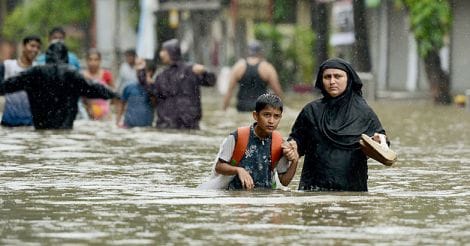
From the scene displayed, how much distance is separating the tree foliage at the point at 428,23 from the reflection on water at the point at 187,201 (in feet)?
52.3

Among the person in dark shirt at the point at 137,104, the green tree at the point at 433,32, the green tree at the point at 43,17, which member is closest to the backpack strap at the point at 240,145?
the person in dark shirt at the point at 137,104

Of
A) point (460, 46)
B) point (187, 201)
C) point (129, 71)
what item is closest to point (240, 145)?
point (187, 201)

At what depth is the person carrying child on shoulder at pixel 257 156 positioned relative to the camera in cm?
1238

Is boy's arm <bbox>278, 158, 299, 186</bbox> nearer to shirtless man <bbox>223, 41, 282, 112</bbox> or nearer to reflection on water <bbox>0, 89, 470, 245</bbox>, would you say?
reflection on water <bbox>0, 89, 470, 245</bbox>

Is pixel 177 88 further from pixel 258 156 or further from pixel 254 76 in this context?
pixel 258 156

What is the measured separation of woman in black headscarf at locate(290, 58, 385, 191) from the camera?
488 inches

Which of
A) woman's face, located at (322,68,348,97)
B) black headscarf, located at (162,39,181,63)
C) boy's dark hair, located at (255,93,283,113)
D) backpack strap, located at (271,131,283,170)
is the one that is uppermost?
woman's face, located at (322,68,348,97)

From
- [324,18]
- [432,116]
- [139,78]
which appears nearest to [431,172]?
[139,78]

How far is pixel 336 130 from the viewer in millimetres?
12453

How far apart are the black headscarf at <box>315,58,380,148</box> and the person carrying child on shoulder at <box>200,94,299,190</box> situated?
13.3 inches

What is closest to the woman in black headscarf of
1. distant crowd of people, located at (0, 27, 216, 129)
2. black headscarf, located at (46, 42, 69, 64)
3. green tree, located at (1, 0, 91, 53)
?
distant crowd of people, located at (0, 27, 216, 129)

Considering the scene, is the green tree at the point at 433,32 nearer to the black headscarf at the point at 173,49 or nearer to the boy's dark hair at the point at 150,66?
the boy's dark hair at the point at 150,66

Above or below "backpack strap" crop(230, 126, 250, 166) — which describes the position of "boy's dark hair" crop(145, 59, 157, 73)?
below

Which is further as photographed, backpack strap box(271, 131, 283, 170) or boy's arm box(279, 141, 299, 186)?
backpack strap box(271, 131, 283, 170)
